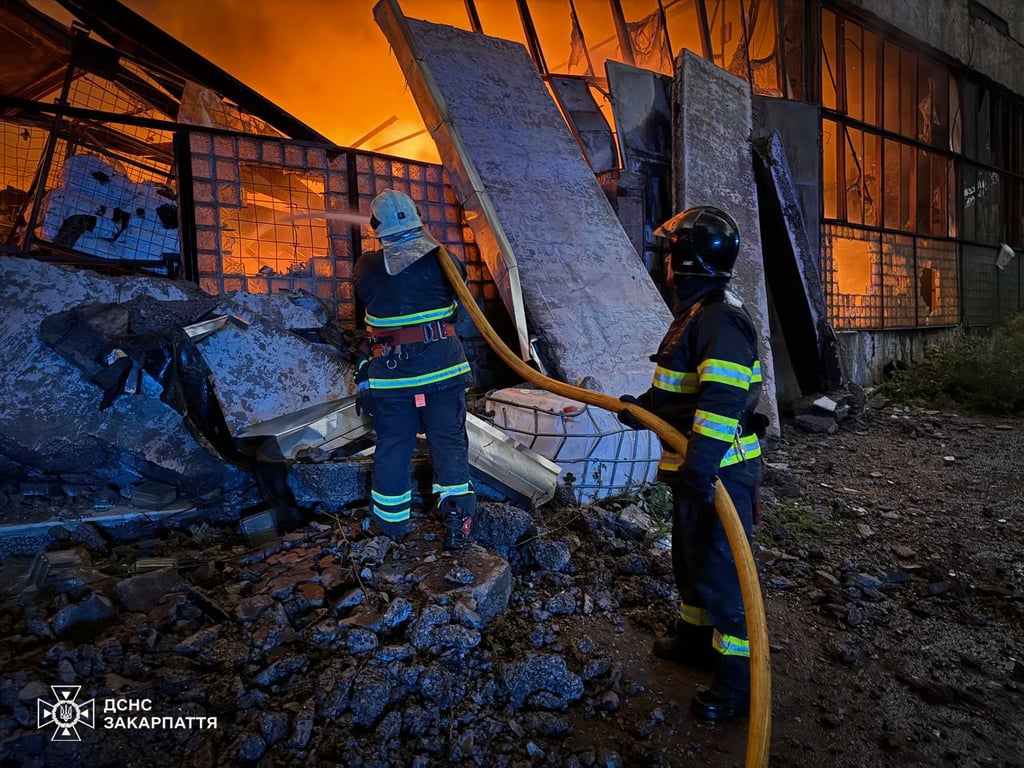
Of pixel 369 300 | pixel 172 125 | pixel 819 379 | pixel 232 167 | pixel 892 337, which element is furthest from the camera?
pixel 892 337

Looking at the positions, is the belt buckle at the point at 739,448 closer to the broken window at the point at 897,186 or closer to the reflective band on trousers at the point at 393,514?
the reflective band on trousers at the point at 393,514

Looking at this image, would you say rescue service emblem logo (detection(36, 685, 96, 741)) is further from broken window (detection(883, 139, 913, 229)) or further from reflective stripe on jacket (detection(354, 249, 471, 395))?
broken window (detection(883, 139, 913, 229))

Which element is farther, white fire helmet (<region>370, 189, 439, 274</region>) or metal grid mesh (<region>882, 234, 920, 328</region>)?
metal grid mesh (<region>882, 234, 920, 328</region>)

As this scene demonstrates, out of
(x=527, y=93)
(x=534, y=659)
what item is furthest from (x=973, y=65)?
(x=534, y=659)

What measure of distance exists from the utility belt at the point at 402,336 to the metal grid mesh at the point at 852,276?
22.4ft

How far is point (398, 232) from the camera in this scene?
2854mm

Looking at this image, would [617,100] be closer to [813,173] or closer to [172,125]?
[813,173]

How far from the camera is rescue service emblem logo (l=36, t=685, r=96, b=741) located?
5.30 ft

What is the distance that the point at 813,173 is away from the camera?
25.0 feet

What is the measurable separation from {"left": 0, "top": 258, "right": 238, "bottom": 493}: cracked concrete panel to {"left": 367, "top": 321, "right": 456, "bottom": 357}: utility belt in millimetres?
1174

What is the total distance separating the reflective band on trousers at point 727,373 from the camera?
1809 millimetres

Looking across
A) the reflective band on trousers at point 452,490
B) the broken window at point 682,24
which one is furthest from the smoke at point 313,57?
the reflective band on trousers at point 452,490

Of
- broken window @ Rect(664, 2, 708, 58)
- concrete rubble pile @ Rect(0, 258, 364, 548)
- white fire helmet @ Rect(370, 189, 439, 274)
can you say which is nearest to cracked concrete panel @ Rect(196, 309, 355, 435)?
concrete rubble pile @ Rect(0, 258, 364, 548)

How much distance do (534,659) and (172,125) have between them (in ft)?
14.2
